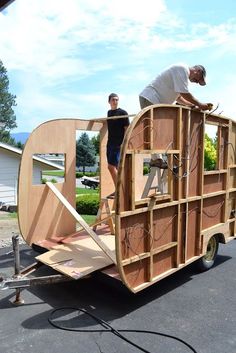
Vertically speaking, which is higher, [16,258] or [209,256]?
[16,258]

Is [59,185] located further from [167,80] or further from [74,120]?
[167,80]

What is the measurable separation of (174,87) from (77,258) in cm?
268

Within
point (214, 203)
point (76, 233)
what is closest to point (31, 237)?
point (76, 233)

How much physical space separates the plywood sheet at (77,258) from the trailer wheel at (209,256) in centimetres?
151

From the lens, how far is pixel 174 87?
189 inches

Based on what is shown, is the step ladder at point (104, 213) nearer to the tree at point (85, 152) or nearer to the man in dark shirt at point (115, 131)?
the man in dark shirt at point (115, 131)

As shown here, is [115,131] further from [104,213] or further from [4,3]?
[4,3]

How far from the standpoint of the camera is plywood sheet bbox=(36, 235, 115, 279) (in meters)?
4.45

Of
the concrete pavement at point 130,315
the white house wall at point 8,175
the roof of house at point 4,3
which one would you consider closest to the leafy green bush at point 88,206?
the white house wall at point 8,175

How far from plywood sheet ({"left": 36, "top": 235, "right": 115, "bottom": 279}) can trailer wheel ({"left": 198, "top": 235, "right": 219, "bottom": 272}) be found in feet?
4.96

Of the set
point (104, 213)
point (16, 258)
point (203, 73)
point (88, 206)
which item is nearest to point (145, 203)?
point (16, 258)

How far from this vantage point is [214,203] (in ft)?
18.9

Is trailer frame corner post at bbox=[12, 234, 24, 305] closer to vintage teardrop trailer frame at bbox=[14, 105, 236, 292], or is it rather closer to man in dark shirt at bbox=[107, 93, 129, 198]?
vintage teardrop trailer frame at bbox=[14, 105, 236, 292]

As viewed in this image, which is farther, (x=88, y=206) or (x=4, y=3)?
(x=88, y=206)
